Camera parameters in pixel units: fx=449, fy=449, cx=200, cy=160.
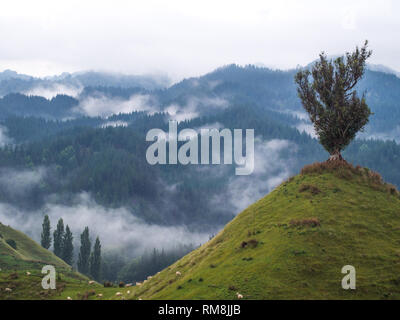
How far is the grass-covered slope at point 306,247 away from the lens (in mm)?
50750

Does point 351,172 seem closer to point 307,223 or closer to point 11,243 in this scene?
point 307,223

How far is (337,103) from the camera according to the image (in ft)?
250

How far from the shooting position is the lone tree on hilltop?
76375mm

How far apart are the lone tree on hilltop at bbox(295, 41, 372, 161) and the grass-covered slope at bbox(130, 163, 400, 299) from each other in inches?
206

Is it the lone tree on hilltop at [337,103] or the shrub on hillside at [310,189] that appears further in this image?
the lone tree on hilltop at [337,103]

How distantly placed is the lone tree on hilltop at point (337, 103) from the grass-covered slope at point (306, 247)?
5231mm

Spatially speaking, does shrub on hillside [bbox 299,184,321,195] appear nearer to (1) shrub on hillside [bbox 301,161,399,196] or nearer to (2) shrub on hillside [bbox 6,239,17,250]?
(1) shrub on hillside [bbox 301,161,399,196]

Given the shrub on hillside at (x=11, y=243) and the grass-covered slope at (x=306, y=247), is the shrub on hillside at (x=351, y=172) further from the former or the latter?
the shrub on hillside at (x=11, y=243)

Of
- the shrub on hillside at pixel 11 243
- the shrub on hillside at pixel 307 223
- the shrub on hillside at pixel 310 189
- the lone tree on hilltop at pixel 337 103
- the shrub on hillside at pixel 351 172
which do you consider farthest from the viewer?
the shrub on hillside at pixel 11 243

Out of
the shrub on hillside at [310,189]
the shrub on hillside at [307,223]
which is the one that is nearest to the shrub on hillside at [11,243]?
the shrub on hillside at [310,189]

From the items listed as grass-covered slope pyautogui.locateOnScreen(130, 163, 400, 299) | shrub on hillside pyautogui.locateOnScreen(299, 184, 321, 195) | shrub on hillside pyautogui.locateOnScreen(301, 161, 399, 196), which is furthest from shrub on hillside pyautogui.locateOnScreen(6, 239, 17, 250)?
shrub on hillside pyautogui.locateOnScreen(299, 184, 321, 195)

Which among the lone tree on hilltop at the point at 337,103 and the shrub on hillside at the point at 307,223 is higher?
the lone tree on hilltop at the point at 337,103

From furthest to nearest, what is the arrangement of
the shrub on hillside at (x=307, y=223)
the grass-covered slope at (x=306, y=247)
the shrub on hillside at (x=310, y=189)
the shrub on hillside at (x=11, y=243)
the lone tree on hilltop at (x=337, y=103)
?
1. the shrub on hillside at (x=11, y=243)
2. the lone tree on hilltop at (x=337, y=103)
3. the shrub on hillside at (x=310, y=189)
4. the shrub on hillside at (x=307, y=223)
5. the grass-covered slope at (x=306, y=247)
